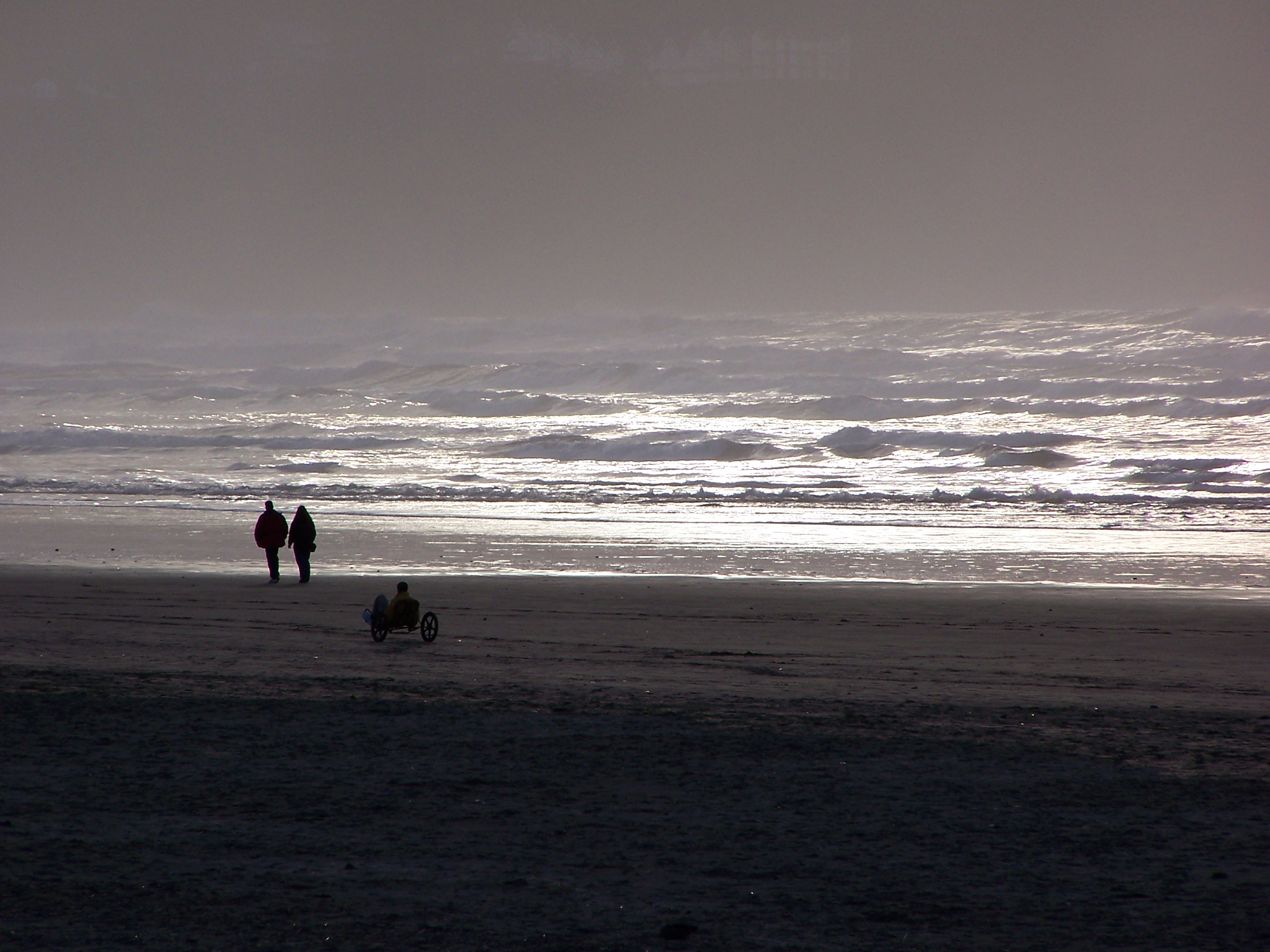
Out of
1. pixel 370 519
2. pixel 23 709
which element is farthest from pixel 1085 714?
pixel 370 519

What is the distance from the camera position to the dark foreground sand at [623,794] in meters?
3.62

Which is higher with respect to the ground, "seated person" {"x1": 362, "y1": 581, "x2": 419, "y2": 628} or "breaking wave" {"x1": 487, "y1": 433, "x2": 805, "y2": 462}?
"breaking wave" {"x1": 487, "y1": 433, "x2": 805, "y2": 462}

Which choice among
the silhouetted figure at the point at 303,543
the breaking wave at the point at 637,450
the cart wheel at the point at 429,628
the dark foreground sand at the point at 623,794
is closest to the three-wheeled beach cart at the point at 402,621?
the cart wheel at the point at 429,628

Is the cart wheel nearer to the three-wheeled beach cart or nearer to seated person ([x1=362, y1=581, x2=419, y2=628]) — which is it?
the three-wheeled beach cart

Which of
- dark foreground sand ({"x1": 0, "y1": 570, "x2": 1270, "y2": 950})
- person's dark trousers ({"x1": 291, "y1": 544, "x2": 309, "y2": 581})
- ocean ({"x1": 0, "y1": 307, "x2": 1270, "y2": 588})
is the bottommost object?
dark foreground sand ({"x1": 0, "y1": 570, "x2": 1270, "y2": 950})

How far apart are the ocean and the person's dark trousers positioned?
5.29ft

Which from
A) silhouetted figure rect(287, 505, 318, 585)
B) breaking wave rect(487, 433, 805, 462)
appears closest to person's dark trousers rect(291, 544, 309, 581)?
silhouetted figure rect(287, 505, 318, 585)

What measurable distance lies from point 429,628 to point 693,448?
32.1 metres

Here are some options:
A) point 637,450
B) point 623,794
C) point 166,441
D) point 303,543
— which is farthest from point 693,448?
point 623,794

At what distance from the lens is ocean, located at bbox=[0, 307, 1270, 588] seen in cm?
1692

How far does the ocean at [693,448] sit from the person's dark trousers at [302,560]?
1.61 meters

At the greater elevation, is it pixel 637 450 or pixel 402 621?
pixel 637 450

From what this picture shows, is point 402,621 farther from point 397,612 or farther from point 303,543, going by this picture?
point 303,543

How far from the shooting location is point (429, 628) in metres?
8.87
